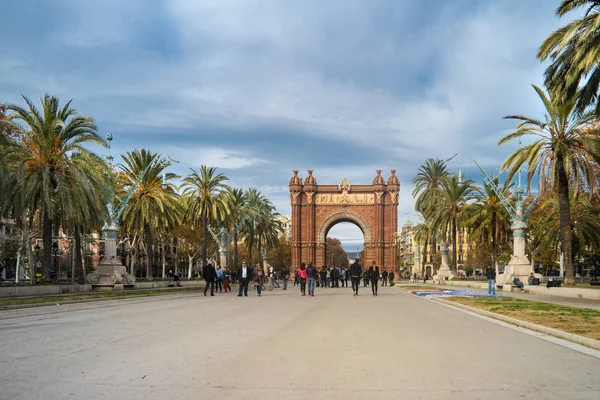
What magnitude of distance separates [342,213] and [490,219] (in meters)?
37.9

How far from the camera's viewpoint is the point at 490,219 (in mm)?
40188

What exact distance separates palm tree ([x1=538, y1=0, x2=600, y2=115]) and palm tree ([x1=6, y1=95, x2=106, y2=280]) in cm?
2038

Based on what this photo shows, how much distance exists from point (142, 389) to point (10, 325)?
7675 millimetres

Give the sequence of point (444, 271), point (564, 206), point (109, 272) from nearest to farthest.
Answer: point (564, 206) < point (109, 272) < point (444, 271)

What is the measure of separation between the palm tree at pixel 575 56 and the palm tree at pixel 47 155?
66.9ft

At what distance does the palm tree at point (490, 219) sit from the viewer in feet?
131

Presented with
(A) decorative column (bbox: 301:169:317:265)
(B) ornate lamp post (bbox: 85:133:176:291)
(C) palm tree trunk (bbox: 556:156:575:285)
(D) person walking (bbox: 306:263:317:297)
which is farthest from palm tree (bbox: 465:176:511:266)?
(A) decorative column (bbox: 301:169:317:265)

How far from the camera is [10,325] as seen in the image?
11.8 metres

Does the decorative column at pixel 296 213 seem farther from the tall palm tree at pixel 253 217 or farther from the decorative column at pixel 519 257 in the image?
the decorative column at pixel 519 257

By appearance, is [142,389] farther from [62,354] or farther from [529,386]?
[529,386]

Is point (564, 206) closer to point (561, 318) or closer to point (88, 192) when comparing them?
point (561, 318)

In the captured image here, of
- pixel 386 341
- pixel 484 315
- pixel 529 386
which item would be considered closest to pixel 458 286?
pixel 484 315

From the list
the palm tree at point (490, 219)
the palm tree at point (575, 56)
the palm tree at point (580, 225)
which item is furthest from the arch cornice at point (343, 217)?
the palm tree at point (575, 56)

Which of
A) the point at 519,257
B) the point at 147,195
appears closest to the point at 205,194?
the point at 147,195
